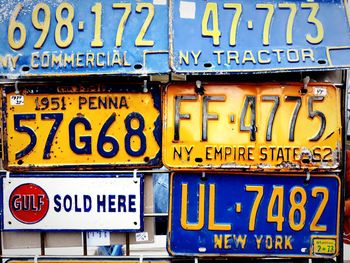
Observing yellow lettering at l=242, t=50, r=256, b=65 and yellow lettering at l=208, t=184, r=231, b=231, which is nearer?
yellow lettering at l=242, t=50, r=256, b=65

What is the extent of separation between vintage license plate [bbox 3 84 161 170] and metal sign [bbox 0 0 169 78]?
0.41ft

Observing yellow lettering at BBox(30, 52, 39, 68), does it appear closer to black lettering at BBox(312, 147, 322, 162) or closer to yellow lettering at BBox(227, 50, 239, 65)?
yellow lettering at BBox(227, 50, 239, 65)

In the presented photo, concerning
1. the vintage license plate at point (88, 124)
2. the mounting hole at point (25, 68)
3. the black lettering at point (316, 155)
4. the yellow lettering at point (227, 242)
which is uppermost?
the mounting hole at point (25, 68)

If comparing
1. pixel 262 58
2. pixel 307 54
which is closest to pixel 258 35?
pixel 262 58

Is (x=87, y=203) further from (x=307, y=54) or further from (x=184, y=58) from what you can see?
(x=307, y=54)

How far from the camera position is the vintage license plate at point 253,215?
1.75m

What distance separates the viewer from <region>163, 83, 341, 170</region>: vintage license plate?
172 cm

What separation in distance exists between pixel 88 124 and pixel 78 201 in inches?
13.7

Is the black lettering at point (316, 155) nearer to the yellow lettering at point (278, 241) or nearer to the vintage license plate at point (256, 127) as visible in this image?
the vintage license plate at point (256, 127)

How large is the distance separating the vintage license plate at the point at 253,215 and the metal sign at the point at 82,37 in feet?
1.80

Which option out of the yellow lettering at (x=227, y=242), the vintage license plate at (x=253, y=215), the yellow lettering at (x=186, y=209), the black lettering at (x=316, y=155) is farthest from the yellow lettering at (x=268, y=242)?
the black lettering at (x=316, y=155)

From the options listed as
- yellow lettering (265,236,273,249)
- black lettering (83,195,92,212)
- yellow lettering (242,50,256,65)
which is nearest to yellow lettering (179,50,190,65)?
yellow lettering (242,50,256,65)

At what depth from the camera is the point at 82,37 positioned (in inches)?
66.7

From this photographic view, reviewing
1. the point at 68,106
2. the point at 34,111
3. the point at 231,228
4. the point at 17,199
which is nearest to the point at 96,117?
the point at 68,106
